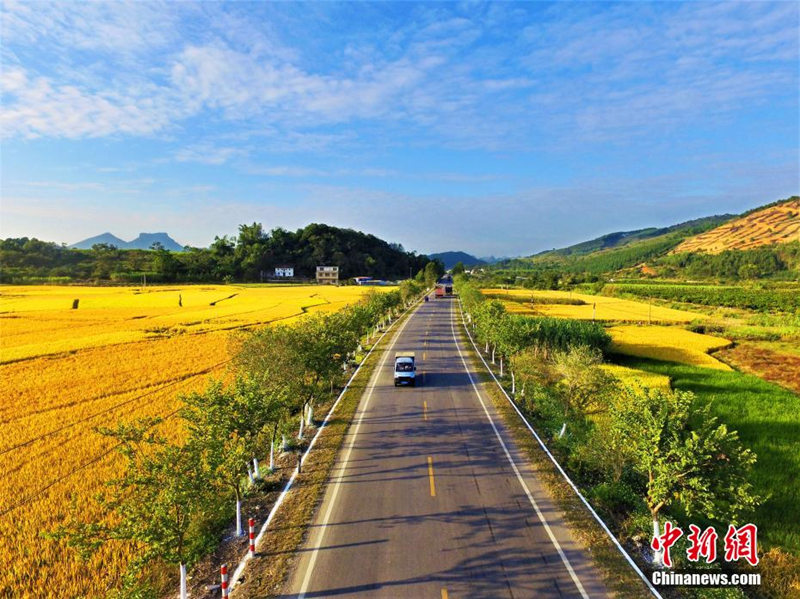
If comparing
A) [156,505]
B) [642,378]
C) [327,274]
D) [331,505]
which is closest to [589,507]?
[331,505]

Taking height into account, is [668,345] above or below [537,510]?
above

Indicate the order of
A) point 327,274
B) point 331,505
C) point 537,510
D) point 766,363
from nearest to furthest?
1. point 537,510
2. point 331,505
3. point 766,363
4. point 327,274

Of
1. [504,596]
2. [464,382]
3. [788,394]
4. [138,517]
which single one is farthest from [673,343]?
[138,517]

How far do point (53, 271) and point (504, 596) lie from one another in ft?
463

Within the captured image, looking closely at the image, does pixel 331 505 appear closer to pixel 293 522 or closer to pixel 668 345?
pixel 293 522

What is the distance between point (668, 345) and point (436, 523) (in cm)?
4684

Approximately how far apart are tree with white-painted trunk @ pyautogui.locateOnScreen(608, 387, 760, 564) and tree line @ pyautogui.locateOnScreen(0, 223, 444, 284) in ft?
438

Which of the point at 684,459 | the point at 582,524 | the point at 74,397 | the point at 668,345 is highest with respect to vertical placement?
the point at 684,459

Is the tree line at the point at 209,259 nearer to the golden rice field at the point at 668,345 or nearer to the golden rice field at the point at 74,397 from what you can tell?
the golden rice field at the point at 74,397

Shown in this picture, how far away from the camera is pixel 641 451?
41.2ft

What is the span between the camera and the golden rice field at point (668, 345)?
41.9 meters

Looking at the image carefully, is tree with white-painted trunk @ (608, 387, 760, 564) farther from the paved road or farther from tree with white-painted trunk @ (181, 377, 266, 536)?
tree with white-painted trunk @ (181, 377, 266, 536)

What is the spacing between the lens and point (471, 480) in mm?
15898

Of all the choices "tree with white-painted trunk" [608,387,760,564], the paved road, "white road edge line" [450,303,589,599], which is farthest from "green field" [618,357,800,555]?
the paved road
